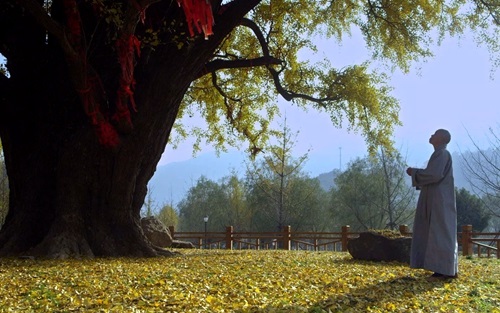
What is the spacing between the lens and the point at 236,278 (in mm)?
5887

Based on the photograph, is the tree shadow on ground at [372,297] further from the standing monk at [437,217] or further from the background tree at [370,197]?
the background tree at [370,197]

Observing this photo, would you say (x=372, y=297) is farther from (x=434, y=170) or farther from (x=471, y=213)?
(x=471, y=213)

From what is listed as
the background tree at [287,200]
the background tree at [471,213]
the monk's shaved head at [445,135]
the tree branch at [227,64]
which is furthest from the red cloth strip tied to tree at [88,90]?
the background tree at [471,213]

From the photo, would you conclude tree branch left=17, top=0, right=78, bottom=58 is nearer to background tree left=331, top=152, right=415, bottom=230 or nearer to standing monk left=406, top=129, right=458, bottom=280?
standing monk left=406, top=129, right=458, bottom=280

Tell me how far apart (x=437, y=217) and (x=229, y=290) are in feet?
10.5

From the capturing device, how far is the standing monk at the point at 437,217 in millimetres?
6578

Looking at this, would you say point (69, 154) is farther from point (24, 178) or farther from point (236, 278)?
point (236, 278)

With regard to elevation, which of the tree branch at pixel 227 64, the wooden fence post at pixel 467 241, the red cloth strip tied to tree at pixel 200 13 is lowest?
the wooden fence post at pixel 467 241

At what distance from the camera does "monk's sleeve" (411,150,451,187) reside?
22.1 feet

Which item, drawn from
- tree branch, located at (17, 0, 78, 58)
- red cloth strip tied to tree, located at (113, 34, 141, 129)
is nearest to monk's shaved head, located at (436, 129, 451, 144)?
red cloth strip tied to tree, located at (113, 34, 141, 129)

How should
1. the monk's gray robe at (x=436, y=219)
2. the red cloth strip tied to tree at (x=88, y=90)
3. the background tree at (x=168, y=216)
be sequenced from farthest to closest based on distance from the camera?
the background tree at (x=168, y=216), the red cloth strip tied to tree at (x=88, y=90), the monk's gray robe at (x=436, y=219)

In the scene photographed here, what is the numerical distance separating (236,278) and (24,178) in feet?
18.2

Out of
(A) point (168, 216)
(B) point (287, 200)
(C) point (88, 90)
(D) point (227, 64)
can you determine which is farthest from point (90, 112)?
(A) point (168, 216)

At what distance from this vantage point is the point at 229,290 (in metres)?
4.99
